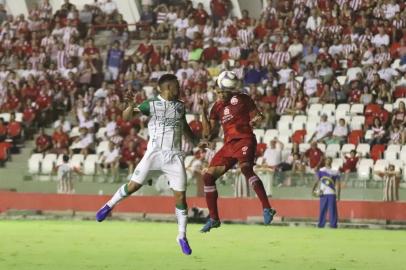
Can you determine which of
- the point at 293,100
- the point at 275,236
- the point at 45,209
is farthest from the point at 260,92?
the point at 275,236

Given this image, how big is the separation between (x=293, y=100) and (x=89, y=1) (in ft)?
47.0

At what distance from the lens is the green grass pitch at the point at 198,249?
51.5 feet

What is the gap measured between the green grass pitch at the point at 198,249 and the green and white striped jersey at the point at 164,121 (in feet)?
5.49

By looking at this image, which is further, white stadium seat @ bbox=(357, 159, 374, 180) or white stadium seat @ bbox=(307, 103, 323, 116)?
white stadium seat @ bbox=(307, 103, 323, 116)

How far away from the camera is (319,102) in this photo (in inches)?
1340

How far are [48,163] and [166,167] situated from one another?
18.6 meters

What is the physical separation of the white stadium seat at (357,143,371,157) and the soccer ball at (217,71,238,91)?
41.9ft

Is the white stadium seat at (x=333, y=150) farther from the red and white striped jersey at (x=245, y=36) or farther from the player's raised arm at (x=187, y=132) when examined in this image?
the player's raised arm at (x=187, y=132)

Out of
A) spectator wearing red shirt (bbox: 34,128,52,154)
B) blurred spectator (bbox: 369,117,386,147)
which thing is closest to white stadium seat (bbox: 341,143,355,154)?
blurred spectator (bbox: 369,117,386,147)

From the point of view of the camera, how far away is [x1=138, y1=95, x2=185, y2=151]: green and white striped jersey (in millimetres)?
16562

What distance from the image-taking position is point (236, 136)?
1909cm

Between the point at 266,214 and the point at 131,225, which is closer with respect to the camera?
the point at 266,214

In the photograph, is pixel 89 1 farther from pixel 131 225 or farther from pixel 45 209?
pixel 131 225

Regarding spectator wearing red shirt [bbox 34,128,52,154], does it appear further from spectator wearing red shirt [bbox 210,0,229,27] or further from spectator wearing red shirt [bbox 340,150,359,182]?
spectator wearing red shirt [bbox 340,150,359,182]
